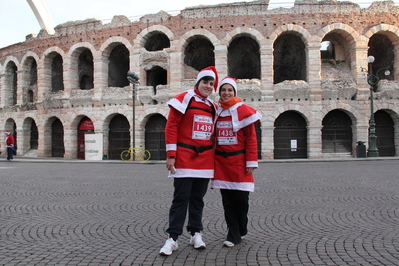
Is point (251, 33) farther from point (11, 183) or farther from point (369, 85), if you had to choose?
point (11, 183)

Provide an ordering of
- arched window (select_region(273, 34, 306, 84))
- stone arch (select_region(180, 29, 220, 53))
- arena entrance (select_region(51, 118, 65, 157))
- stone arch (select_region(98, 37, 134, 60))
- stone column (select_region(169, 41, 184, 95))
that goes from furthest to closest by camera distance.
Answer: arena entrance (select_region(51, 118, 65, 157)) → arched window (select_region(273, 34, 306, 84)) → stone arch (select_region(98, 37, 134, 60)) → stone column (select_region(169, 41, 184, 95)) → stone arch (select_region(180, 29, 220, 53))

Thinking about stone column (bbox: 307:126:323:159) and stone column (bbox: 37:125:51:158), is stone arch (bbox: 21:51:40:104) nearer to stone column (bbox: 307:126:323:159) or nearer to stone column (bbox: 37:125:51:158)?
stone column (bbox: 37:125:51:158)

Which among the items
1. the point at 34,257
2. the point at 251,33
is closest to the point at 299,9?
the point at 251,33

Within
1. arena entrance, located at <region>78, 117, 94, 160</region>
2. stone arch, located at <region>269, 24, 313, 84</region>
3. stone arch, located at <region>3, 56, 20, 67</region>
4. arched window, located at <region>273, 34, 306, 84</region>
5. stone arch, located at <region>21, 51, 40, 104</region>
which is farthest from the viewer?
stone arch, located at <region>3, 56, 20, 67</region>

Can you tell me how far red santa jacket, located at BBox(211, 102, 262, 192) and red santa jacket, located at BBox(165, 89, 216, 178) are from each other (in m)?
0.13

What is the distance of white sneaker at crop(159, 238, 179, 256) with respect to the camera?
344 cm

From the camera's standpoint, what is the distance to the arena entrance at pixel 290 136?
20.2 m

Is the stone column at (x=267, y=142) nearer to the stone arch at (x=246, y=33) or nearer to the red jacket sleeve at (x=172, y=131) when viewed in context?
the stone arch at (x=246, y=33)

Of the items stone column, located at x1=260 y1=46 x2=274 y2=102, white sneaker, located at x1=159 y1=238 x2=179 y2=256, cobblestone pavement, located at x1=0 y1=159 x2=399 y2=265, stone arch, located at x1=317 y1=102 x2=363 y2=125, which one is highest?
stone column, located at x1=260 y1=46 x2=274 y2=102

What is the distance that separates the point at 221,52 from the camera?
66.6 ft

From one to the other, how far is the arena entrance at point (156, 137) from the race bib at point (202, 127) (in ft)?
58.6

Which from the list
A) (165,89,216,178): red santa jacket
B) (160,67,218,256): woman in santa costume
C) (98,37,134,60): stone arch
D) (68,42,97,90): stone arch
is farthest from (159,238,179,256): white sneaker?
(68,42,97,90): stone arch

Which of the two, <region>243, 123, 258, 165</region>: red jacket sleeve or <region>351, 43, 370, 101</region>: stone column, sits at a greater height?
<region>351, 43, 370, 101</region>: stone column

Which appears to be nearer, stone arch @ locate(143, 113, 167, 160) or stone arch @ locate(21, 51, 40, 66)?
stone arch @ locate(143, 113, 167, 160)
